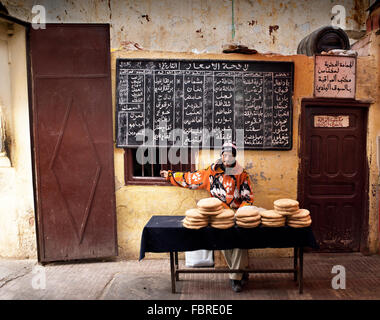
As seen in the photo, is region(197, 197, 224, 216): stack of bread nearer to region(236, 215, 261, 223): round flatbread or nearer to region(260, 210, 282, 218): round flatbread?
region(236, 215, 261, 223): round flatbread

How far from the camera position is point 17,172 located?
4691 mm

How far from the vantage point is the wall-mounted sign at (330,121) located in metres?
4.81

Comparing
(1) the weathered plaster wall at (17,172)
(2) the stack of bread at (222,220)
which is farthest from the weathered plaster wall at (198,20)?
(2) the stack of bread at (222,220)

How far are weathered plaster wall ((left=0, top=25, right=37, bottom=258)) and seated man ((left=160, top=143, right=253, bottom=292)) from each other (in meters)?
2.40

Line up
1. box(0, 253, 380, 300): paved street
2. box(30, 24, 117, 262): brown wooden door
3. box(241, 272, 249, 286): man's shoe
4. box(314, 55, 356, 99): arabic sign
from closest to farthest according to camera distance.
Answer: box(0, 253, 380, 300): paved street
box(241, 272, 249, 286): man's shoe
box(30, 24, 117, 262): brown wooden door
box(314, 55, 356, 99): arabic sign

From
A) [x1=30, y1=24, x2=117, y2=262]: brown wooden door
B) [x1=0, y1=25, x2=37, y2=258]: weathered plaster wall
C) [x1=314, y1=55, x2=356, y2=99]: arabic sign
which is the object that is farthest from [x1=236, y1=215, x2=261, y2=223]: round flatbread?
[x1=0, y1=25, x2=37, y2=258]: weathered plaster wall

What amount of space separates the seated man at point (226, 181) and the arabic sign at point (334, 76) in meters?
1.95

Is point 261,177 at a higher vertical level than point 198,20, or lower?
lower

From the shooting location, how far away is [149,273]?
4297 mm

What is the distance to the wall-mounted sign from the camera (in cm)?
481

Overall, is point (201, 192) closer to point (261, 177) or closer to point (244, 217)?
point (261, 177)

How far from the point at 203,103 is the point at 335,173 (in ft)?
8.56

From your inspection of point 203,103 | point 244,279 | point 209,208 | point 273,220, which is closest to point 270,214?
point 273,220

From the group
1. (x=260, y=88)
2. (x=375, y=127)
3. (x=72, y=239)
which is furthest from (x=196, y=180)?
(x=375, y=127)
